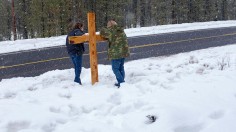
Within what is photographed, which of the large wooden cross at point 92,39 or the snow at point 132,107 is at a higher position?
the large wooden cross at point 92,39

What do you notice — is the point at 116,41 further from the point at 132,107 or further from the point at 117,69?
the point at 132,107

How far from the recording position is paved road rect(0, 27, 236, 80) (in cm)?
1329

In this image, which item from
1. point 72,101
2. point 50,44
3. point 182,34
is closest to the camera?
point 72,101

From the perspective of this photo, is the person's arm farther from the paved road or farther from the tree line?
→ the tree line

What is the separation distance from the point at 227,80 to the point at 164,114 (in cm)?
254

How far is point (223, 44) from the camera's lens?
710 inches

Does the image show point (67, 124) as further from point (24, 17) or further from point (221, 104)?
point (24, 17)

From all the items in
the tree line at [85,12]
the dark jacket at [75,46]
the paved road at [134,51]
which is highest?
the tree line at [85,12]

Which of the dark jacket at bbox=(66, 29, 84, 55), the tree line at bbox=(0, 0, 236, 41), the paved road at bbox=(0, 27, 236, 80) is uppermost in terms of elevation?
the tree line at bbox=(0, 0, 236, 41)

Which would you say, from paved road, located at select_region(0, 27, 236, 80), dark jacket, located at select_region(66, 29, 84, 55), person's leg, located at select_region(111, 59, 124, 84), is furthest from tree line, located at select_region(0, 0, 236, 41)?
person's leg, located at select_region(111, 59, 124, 84)

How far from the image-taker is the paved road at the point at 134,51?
1329cm

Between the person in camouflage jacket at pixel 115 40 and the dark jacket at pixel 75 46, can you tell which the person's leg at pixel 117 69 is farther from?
the dark jacket at pixel 75 46

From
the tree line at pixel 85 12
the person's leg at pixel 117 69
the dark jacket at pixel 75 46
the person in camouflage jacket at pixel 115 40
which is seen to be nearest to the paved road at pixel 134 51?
the dark jacket at pixel 75 46

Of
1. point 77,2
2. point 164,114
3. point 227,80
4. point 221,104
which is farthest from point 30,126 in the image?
point 77,2
